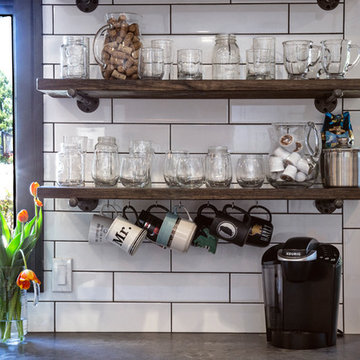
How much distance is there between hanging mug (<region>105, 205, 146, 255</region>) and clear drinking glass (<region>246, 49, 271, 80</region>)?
0.58 meters

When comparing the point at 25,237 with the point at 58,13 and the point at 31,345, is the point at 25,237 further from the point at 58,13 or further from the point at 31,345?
the point at 58,13

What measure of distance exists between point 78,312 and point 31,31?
943 millimetres

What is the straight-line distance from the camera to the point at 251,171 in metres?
1.86

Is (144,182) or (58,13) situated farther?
(58,13)

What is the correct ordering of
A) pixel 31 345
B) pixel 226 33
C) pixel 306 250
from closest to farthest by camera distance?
1. pixel 306 250
2. pixel 31 345
3. pixel 226 33

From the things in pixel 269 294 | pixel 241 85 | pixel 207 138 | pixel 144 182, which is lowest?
pixel 269 294

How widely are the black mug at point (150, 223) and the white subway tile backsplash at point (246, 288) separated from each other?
1.04 ft

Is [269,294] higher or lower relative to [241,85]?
lower

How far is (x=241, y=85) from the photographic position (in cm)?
178

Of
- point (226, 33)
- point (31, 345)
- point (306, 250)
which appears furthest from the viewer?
point (226, 33)

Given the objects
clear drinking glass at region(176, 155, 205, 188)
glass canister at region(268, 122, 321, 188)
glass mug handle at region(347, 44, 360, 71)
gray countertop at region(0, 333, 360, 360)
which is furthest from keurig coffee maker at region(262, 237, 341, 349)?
glass mug handle at region(347, 44, 360, 71)

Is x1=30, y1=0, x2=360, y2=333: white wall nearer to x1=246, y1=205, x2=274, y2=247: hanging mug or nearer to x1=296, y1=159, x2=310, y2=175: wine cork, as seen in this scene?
x1=246, y1=205, x2=274, y2=247: hanging mug

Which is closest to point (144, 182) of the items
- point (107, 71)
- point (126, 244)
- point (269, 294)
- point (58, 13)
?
point (126, 244)

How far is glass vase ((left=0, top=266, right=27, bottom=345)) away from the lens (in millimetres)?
1881
